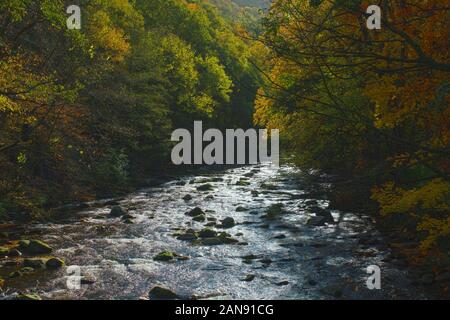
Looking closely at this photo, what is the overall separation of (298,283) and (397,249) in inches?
165

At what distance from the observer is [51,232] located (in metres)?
17.0

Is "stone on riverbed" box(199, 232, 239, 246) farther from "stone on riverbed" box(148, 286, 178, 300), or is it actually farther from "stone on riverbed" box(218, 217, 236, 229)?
"stone on riverbed" box(148, 286, 178, 300)

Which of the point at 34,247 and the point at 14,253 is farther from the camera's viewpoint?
the point at 34,247

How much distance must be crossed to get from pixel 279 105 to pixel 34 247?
9125 mm

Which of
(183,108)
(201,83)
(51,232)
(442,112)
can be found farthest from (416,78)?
(201,83)

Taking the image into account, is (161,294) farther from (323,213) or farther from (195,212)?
(323,213)

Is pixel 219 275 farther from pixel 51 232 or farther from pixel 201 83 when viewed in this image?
pixel 201 83

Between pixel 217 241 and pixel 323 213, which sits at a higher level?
pixel 323 213

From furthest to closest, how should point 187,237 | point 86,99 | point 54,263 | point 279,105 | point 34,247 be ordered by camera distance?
point 86,99 → point 187,237 → point 279,105 → point 34,247 → point 54,263

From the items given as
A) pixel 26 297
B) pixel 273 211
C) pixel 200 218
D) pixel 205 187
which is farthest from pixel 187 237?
pixel 205 187

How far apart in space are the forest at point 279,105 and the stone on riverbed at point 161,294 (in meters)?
5.29

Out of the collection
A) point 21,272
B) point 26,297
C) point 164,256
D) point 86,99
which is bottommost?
point 164,256

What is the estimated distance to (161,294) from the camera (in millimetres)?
11047

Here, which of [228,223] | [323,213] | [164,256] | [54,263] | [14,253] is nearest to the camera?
[54,263]
